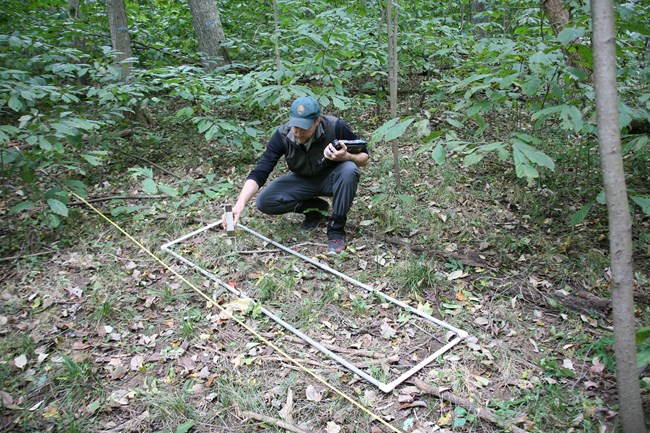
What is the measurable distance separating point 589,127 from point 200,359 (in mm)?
2873

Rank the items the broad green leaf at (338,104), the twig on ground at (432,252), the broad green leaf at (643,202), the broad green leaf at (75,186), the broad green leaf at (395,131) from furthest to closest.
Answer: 1. the broad green leaf at (338,104)
2. the broad green leaf at (75,186)
3. the twig on ground at (432,252)
4. the broad green leaf at (643,202)
5. the broad green leaf at (395,131)

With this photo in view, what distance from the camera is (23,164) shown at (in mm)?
3623

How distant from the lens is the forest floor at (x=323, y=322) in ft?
7.53

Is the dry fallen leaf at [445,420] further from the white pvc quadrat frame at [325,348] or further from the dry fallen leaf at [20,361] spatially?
the dry fallen leaf at [20,361]

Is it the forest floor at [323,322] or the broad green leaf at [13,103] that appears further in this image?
the broad green leaf at [13,103]

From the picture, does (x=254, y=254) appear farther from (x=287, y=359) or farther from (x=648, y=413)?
(x=648, y=413)

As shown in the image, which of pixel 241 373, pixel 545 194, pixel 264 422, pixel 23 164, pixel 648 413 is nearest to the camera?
pixel 648 413

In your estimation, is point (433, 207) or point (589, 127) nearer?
point (589, 127)

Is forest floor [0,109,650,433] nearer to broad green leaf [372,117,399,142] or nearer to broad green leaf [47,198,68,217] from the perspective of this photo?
broad green leaf [47,198,68,217]

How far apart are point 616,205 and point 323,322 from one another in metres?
1.84

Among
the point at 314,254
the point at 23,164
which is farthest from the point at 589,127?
the point at 23,164

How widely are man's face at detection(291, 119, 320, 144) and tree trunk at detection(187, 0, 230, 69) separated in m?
3.05

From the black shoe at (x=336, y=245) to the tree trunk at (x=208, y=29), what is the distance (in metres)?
3.53

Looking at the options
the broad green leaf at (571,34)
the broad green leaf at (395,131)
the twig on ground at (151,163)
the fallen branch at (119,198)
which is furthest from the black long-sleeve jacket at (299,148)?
the broad green leaf at (571,34)
